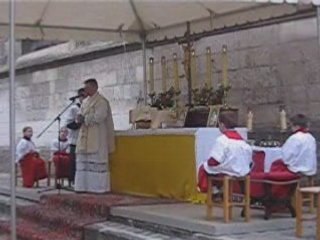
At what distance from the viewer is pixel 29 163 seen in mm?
13688

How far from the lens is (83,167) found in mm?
11203

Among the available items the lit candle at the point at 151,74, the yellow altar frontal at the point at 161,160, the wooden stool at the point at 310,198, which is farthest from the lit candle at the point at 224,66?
the wooden stool at the point at 310,198

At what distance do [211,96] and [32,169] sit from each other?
4.57m

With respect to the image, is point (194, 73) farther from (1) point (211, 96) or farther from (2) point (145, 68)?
(1) point (211, 96)

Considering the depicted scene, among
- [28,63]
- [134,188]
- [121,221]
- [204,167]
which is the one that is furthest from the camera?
[28,63]

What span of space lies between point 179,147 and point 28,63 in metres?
9.92

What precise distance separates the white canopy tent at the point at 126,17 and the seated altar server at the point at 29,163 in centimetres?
222

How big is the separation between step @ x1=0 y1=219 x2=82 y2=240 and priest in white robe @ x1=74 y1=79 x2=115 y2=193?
3.47 ft

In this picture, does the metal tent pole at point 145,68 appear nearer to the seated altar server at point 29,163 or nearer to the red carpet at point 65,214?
the seated altar server at point 29,163

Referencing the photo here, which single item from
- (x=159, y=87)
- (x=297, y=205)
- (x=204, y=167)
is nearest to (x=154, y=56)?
(x=159, y=87)

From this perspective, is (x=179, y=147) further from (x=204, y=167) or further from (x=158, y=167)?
(x=204, y=167)

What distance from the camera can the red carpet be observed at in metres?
9.49

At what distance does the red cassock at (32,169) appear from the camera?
13664 millimetres

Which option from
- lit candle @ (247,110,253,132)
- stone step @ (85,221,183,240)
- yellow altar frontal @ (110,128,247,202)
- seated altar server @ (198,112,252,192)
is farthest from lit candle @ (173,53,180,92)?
seated altar server @ (198,112,252,192)
